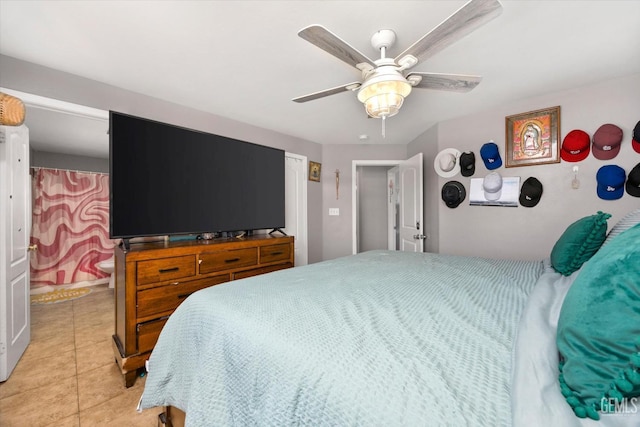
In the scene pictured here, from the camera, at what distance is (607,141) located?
2109 millimetres

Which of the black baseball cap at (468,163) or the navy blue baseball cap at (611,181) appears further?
the black baseball cap at (468,163)

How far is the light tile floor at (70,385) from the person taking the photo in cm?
148

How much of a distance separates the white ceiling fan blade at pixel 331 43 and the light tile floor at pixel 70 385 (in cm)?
219

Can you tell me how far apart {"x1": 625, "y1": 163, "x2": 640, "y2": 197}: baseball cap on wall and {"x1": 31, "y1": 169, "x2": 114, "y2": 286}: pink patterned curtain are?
6316 mm

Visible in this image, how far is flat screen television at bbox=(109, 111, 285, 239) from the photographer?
6.44ft

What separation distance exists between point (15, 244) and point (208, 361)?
2.23m

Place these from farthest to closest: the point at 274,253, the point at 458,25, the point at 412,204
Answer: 1. the point at 412,204
2. the point at 274,253
3. the point at 458,25

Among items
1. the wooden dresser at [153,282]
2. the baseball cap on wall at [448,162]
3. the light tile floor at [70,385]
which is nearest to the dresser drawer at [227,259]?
the wooden dresser at [153,282]

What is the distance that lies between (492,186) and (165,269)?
10.5ft

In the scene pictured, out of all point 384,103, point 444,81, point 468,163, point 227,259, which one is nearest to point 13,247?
point 227,259

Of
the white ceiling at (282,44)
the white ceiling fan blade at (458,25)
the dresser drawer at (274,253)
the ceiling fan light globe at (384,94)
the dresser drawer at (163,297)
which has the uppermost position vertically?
the white ceiling at (282,44)

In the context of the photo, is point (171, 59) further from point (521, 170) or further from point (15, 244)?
point (521, 170)

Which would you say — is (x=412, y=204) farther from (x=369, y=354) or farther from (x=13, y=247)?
(x=13, y=247)

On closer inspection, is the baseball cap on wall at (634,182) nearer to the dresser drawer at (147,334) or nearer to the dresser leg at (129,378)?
the dresser drawer at (147,334)
